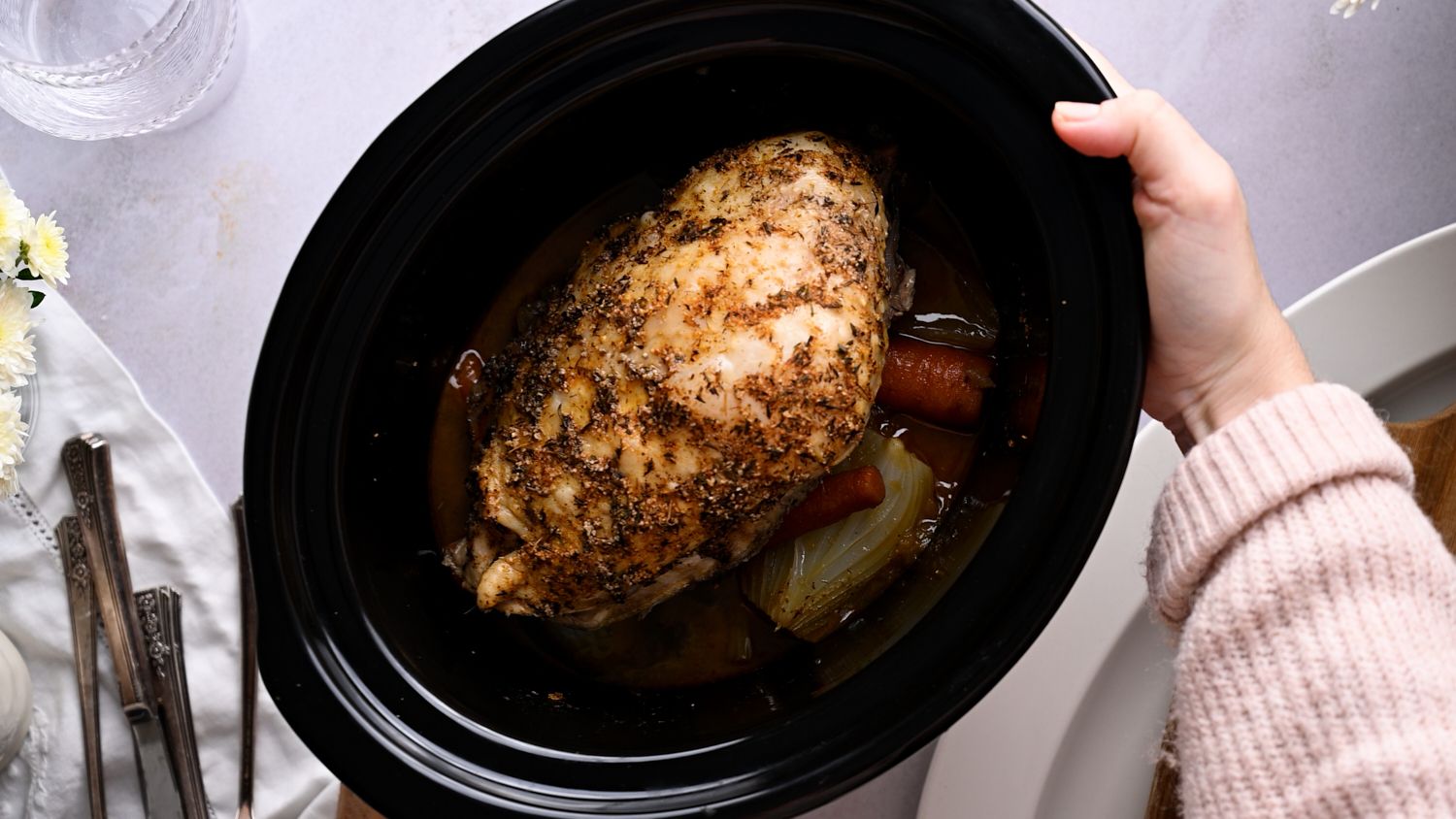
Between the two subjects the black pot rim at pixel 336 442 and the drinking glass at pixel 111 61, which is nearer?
the black pot rim at pixel 336 442

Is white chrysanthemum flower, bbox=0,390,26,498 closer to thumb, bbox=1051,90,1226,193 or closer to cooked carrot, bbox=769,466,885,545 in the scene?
cooked carrot, bbox=769,466,885,545

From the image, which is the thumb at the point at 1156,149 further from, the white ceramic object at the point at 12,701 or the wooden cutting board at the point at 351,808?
the white ceramic object at the point at 12,701

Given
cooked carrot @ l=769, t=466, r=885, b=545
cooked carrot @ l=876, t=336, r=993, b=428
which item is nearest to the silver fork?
cooked carrot @ l=769, t=466, r=885, b=545

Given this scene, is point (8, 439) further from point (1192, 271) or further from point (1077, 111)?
point (1192, 271)

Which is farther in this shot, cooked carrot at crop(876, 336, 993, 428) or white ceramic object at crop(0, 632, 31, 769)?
white ceramic object at crop(0, 632, 31, 769)

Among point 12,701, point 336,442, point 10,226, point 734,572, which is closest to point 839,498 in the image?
point 734,572

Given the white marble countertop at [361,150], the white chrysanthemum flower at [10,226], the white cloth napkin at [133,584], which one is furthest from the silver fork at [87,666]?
the white chrysanthemum flower at [10,226]
